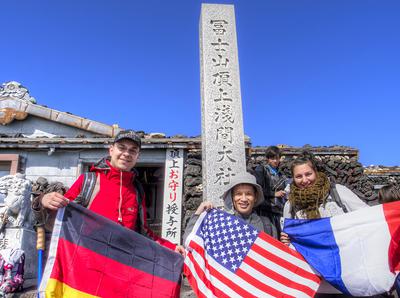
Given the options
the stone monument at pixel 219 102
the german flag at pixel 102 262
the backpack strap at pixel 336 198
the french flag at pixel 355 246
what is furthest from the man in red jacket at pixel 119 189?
the stone monument at pixel 219 102

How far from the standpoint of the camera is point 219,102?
19.2 ft

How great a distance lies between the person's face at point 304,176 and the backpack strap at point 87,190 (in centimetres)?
174

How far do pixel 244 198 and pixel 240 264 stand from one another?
22.1 inches

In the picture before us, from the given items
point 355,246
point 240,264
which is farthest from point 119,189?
point 355,246

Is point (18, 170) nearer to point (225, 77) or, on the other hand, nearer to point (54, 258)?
point (225, 77)

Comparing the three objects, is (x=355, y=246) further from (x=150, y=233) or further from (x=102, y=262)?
(x=102, y=262)

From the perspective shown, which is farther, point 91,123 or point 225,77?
point 91,123

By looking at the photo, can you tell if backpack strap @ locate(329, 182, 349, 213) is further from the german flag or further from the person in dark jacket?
the german flag

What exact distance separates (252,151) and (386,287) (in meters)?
5.68

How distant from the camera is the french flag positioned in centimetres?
255

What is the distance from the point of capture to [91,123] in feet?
32.7

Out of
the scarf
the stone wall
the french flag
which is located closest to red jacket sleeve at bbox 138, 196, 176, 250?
the french flag

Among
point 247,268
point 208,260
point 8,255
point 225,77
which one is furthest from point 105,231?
point 225,77

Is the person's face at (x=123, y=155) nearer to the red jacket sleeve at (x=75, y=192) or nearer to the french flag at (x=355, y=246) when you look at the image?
the red jacket sleeve at (x=75, y=192)
